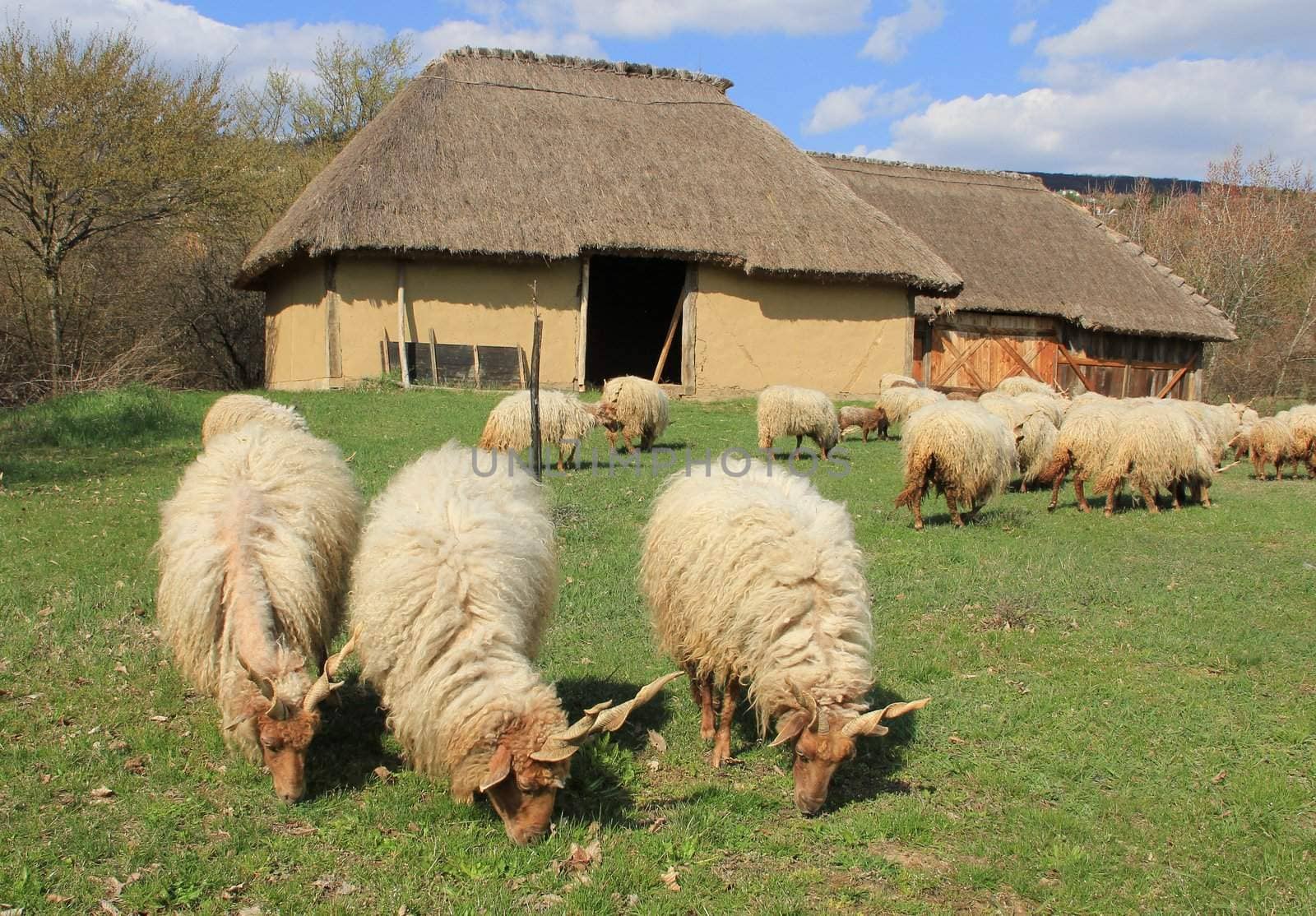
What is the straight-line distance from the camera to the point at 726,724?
207 inches

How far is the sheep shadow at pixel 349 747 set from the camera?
15.8 ft

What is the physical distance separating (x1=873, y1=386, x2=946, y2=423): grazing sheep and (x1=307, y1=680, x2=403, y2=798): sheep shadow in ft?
45.3

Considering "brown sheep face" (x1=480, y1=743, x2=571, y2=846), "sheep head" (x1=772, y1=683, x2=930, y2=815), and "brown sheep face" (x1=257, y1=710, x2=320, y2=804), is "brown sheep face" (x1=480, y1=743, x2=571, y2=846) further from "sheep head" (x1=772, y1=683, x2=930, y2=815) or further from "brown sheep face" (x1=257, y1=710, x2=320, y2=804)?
"sheep head" (x1=772, y1=683, x2=930, y2=815)

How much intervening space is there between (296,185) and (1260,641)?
30369mm

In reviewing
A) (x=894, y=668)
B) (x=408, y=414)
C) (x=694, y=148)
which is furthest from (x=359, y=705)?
(x=694, y=148)

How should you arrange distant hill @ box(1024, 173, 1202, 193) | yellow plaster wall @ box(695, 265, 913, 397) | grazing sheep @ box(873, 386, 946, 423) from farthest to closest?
distant hill @ box(1024, 173, 1202, 193)
yellow plaster wall @ box(695, 265, 913, 397)
grazing sheep @ box(873, 386, 946, 423)

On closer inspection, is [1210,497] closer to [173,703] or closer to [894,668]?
[894,668]

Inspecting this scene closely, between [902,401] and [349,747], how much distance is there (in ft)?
47.9

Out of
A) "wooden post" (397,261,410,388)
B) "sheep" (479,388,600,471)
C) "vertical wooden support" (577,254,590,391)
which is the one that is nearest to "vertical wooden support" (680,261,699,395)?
"vertical wooden support" (577,254,590,391)

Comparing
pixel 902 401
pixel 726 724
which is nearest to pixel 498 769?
pixel 726 724

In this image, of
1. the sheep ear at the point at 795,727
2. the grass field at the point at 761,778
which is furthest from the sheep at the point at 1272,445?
the sheep ear at the point at 795,727

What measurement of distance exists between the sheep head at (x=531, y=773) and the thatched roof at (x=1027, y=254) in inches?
877

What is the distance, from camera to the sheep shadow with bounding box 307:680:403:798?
189 inches

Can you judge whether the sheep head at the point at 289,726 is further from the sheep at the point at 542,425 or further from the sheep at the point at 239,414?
the sheep at the point at 542,425
